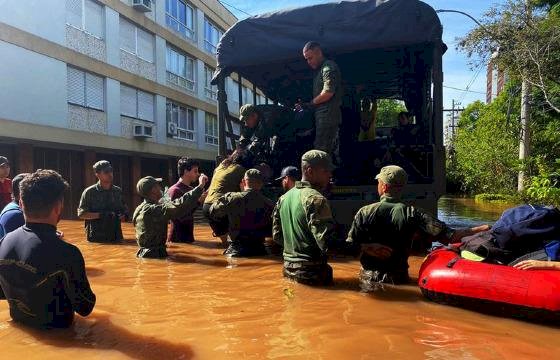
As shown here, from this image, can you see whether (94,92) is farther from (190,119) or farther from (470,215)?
(470,215)

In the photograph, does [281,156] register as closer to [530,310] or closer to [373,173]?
[373,173]

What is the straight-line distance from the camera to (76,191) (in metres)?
18.0

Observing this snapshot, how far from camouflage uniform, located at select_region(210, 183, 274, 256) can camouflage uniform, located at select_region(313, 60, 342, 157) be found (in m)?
1.15

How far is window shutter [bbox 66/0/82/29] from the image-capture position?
17.0 meters

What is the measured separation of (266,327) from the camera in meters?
3.54

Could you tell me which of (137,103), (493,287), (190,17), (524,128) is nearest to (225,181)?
(493,287)

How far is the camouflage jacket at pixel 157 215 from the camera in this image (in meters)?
5.78

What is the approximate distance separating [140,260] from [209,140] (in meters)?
23.0

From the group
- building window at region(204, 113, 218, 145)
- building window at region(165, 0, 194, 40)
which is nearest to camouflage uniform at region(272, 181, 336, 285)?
building window at region(165, 0, 194, 40)

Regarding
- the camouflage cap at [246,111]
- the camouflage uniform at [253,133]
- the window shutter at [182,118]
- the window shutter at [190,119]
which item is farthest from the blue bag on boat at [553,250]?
the window shutter at [190,119]

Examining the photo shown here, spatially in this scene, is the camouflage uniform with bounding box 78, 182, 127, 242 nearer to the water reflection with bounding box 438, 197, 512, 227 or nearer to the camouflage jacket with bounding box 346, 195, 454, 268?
the camouflage jacket with bounding box 346, 195, 454, 268

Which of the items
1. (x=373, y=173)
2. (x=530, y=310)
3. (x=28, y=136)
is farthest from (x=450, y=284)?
(x=28, y=136)

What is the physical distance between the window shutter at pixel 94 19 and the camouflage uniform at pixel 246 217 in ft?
48.2

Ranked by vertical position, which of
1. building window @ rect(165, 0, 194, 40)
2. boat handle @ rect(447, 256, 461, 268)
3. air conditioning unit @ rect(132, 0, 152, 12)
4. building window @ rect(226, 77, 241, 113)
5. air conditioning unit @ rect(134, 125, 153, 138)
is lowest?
boat handle @ rect(447, 256, 461, 268)
